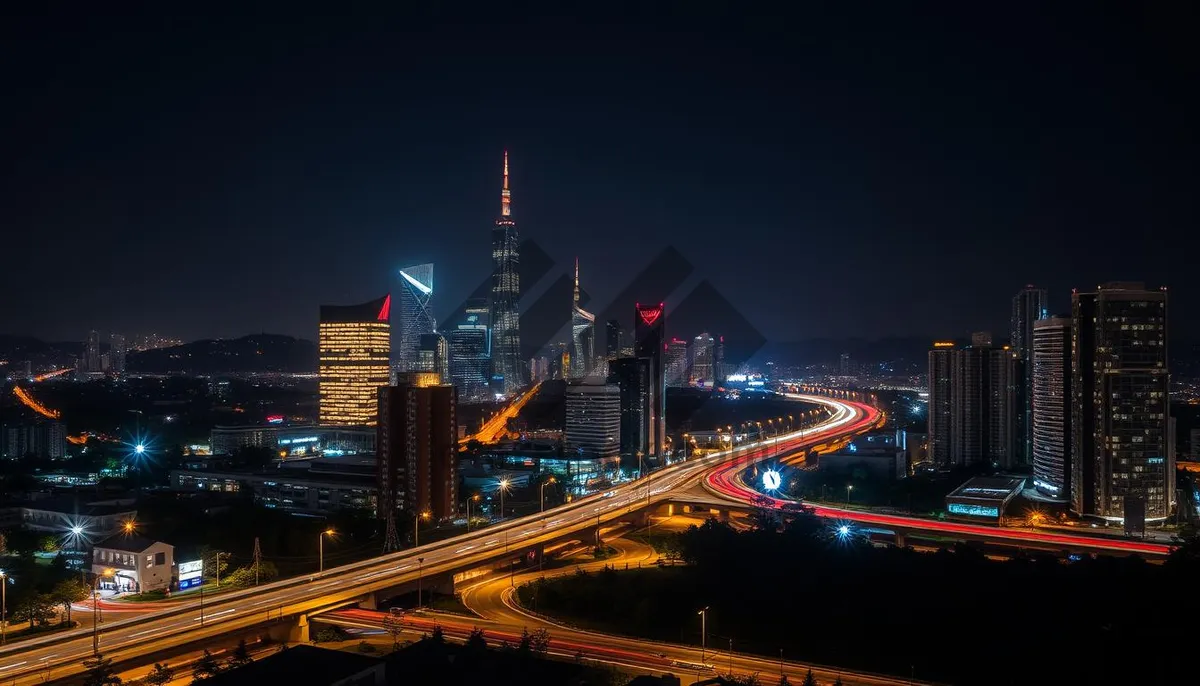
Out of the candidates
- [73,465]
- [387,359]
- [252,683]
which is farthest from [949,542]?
[387,359]

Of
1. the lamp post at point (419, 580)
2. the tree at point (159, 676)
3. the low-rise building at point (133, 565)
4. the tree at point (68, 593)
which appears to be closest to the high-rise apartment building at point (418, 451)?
the lamp post at point (419, 580)

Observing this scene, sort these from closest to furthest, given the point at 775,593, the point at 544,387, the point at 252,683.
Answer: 1. the point at 252,683
2. the point at 775,593
3. the point at 544,387

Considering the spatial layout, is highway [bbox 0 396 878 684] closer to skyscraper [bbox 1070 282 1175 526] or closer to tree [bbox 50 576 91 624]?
tree [bbox 50 576 91 624]

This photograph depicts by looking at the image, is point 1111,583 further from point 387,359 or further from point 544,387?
point 544,387

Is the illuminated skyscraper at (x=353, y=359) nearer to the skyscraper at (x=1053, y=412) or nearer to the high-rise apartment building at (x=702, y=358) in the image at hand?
the skyscraper at (x=1053, y=412)

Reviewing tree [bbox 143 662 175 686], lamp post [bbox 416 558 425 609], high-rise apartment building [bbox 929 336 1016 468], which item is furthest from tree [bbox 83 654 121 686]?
high-rise apartment building [bbox 929 336 1016 468]

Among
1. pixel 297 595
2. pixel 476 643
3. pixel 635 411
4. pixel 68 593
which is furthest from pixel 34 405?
pixel 476 643

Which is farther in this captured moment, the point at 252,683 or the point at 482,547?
the point at 482,547
